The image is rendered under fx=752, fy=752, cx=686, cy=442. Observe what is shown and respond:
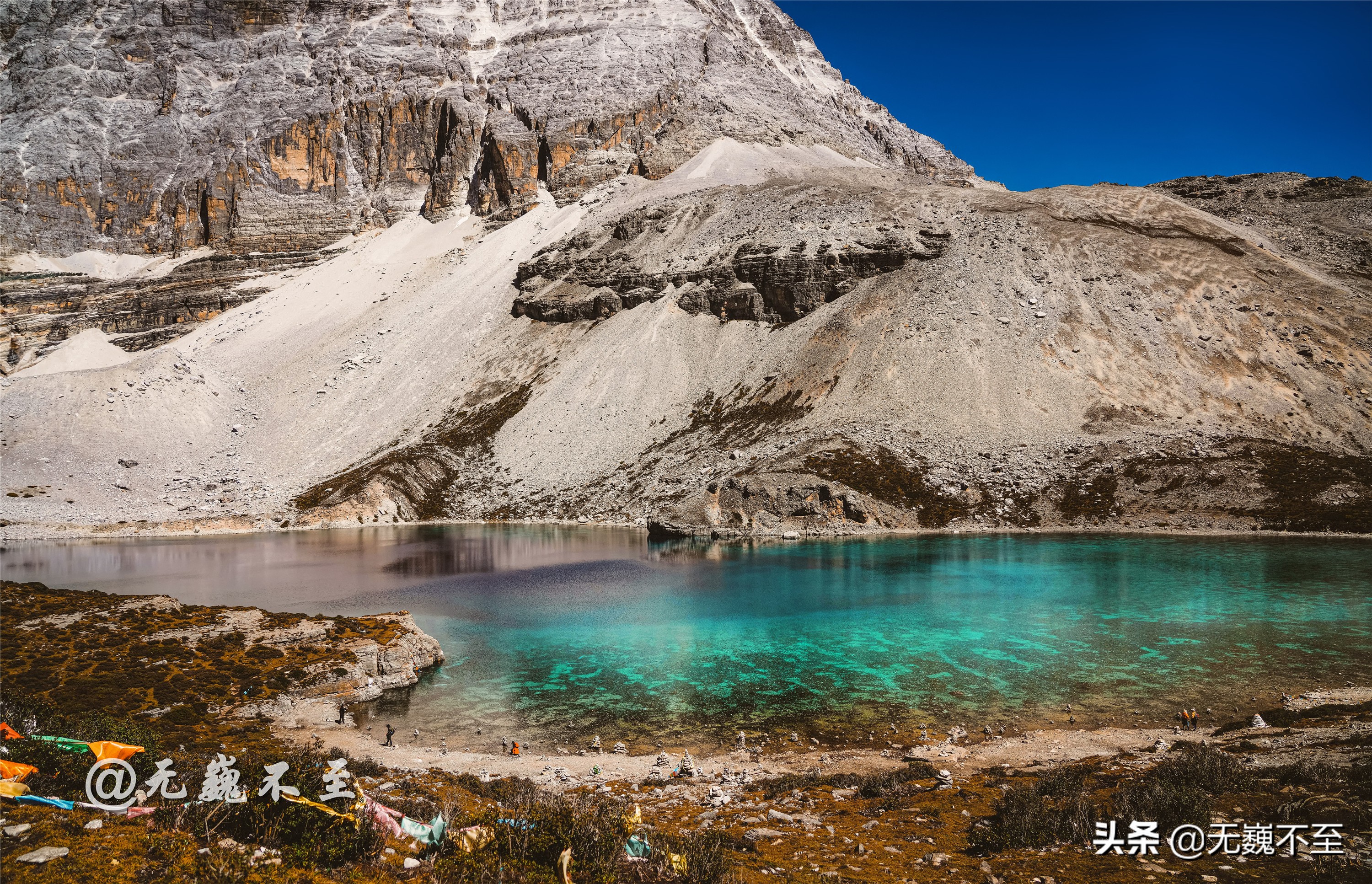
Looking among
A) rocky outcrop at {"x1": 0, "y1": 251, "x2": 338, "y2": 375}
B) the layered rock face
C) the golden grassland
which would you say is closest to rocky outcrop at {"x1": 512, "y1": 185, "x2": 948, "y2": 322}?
the layered rock face

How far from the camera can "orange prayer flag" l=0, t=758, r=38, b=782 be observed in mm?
8460

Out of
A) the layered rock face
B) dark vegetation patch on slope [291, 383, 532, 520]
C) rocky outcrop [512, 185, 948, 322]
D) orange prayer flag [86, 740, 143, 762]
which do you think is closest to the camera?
orange prayer flag [86, 740, 143, 762]

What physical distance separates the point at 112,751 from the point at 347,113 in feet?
639

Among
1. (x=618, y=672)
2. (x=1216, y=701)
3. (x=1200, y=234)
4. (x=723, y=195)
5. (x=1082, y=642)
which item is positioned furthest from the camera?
(x=723, y=195)

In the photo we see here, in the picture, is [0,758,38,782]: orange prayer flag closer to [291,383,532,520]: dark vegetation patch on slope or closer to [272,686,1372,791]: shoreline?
[272,686,1372,791]: shoreline

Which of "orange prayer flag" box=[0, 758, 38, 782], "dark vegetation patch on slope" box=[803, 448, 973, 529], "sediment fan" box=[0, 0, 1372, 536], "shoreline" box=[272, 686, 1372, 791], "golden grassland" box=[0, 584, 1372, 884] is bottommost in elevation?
"shoreline" box=[272, 686, 1372, 791]

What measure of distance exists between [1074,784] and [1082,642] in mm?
18634

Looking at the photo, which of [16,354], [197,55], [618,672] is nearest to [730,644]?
[618,672]

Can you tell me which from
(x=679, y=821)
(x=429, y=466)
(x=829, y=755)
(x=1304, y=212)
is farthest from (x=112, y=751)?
(x=1304, y=212)

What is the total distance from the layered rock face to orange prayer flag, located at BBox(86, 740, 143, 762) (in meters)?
152

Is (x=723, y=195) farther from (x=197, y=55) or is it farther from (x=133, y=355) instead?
(x=197, y=55)

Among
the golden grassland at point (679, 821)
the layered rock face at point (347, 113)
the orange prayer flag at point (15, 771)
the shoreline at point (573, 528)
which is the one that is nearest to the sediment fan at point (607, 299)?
the layered rock face at point (347, 113)

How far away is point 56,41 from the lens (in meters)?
184

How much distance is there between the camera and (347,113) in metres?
173
